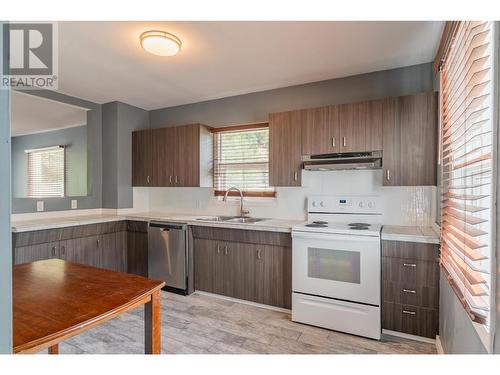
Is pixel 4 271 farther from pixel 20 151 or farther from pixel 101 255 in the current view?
pixel 20 151

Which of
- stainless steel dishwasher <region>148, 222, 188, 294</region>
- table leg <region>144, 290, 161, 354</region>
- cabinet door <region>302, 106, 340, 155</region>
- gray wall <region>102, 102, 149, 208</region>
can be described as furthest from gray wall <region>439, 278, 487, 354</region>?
gray wall <region>102, 102, 149, 208</region>

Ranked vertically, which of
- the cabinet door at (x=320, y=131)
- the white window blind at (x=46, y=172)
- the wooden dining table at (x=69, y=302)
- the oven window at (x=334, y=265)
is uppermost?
the cabinet door at (x=320, y=131)

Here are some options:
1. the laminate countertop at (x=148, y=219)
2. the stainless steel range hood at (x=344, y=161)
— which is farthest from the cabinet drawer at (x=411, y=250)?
the laminate countertop at (x=148, y=219)

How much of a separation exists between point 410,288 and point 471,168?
135 centimetres

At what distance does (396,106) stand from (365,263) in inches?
58.5

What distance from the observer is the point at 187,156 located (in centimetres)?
365

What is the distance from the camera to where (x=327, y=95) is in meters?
3.13

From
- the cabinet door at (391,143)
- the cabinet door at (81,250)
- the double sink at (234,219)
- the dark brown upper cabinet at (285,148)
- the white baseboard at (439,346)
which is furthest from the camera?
the double sink at (234,219)

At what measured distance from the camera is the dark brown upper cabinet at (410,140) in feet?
7.84

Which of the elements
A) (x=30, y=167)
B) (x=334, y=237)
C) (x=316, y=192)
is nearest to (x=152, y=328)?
(x=334, y=237)

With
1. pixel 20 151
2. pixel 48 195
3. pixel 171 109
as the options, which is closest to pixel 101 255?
pixel 48 195

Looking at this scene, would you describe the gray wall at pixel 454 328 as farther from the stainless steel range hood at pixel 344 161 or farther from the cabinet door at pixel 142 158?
the cabinet door at pixel 142 158

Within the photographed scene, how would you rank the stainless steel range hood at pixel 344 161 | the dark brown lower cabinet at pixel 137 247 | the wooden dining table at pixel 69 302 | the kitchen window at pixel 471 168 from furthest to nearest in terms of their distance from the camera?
the dark brown lower cabinet at pixel 137 247 → the stainless steel range hood at pixel 344 161 → the kitchen window at pixel 471 168 → the wooden dining table at pixel 69 302

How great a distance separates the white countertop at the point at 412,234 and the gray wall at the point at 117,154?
3.52m
